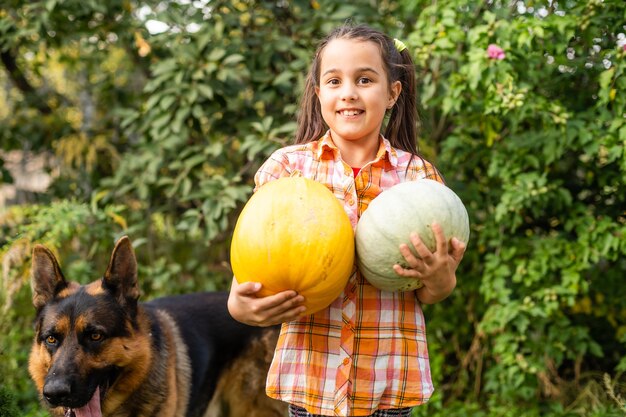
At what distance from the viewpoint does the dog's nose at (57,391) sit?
267 centimetres

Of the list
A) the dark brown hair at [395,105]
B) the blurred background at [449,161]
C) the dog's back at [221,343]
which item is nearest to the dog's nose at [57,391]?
the blurred background at [449,161]

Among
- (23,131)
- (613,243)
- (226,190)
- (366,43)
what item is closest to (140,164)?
(226,190)

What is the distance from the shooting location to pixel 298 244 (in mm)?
2006

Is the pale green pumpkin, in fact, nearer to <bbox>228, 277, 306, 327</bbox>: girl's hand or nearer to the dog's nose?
<bbox>228, 277, 306, 327</bbox>: girl's hand

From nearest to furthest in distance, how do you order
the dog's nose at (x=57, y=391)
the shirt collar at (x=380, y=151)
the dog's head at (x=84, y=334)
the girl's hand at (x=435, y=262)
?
the girl's hand at (x=435, y=262)
the shirt collar at (x=380, y=151)
the dog's nose at (x=57, y=391)
the dog's head at (x=84, y=334)

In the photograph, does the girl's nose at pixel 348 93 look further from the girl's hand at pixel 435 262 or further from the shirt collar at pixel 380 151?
the girl's hand at pixel 435 262

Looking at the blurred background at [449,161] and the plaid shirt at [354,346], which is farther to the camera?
the blurred background at [449,161]

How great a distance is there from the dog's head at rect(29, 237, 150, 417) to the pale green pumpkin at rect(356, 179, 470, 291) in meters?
1.52

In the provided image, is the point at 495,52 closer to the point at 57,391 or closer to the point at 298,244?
the point at 298,244

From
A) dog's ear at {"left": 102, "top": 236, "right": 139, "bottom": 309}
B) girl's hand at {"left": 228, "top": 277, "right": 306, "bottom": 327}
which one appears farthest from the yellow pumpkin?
dog's ear at {"left": 102, "top": 236, "right": 139, "bottom": 309}

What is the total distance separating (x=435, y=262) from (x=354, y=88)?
690mm

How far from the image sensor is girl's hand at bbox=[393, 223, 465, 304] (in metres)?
Result: 1.98

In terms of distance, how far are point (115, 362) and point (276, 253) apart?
4.78 feet

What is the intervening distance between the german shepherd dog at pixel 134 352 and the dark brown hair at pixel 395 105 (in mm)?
1175
